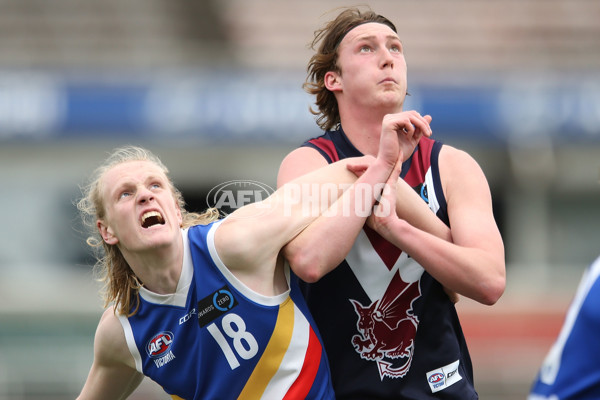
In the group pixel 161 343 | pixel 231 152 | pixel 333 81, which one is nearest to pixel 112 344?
pixel 161 343

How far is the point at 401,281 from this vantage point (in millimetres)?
3564

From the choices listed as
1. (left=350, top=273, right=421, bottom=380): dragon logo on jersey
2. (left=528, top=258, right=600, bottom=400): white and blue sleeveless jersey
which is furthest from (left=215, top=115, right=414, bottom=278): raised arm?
(left=528, top=258, right=600, bottom=400): white and blue sleeveless jersey

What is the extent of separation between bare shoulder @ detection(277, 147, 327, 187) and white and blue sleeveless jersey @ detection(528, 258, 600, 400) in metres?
1.41

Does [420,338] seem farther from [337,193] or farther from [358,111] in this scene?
[358,111]

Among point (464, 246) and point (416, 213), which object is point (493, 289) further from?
point (416, 213)

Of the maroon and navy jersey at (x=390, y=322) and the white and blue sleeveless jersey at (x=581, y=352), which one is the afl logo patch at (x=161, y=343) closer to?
the maroon and navy jersey at (x=390, y=322)

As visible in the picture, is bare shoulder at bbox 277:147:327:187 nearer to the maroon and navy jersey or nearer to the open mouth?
the maroon and navy jersey

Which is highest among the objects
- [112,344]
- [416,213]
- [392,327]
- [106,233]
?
[416,213]

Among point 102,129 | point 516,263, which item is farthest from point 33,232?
point 516,263

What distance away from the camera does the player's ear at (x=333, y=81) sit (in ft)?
12.7

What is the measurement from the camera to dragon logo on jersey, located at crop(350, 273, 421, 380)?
139 inches

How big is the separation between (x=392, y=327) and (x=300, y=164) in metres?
0.76

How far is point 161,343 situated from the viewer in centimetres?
361

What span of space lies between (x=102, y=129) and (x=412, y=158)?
8369 millimetres
